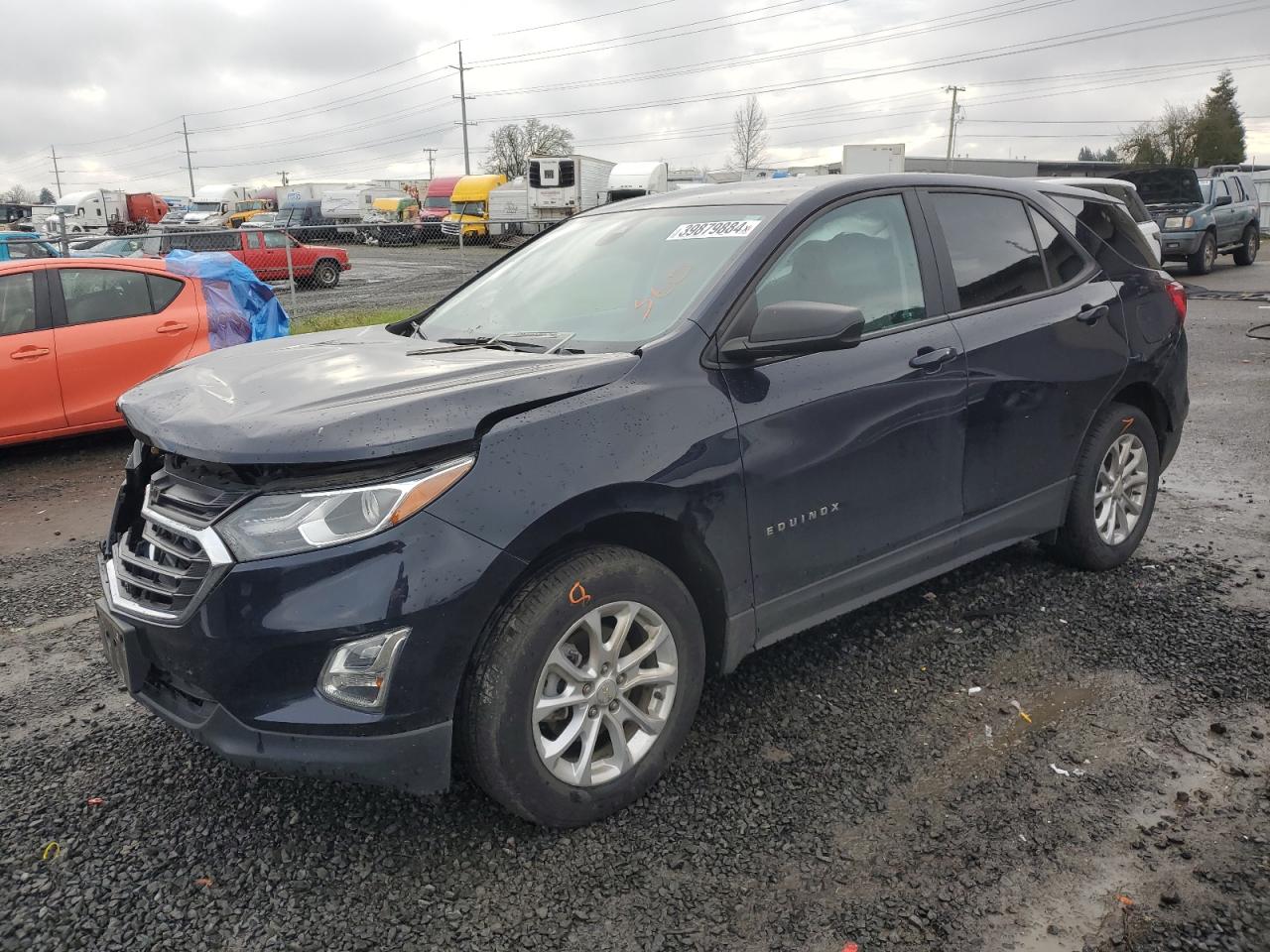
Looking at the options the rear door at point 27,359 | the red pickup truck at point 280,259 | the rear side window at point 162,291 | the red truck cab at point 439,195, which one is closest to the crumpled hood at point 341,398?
the rear door at point 27,359

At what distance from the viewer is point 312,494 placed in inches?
93.4

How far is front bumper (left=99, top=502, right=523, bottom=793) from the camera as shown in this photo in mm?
2314

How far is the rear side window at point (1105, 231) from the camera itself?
14.3 ft

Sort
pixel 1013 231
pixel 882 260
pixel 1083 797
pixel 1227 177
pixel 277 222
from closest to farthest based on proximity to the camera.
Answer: pixel 1083 797, pixel 882 260, pixel 1013 231, pixel 1227 177, pixel 277 222

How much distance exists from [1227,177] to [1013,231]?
67.6 feet

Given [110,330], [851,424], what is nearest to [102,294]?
[110,330]

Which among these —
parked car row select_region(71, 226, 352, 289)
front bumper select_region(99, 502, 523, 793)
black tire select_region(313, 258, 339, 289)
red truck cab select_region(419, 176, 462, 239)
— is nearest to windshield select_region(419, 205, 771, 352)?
front bumper select_region(99, 502, 523, 793)

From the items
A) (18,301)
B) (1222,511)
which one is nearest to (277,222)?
(18,301)

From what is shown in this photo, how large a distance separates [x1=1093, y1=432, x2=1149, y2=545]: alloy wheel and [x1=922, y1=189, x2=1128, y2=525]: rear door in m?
0.28

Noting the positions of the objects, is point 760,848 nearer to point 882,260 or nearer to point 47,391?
point 882,260

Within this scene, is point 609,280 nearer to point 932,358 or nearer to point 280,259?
point 932,358

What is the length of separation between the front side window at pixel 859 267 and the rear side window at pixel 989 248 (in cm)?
26

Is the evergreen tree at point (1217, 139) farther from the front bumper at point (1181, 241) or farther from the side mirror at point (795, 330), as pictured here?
the side mirror at point (795, 330)

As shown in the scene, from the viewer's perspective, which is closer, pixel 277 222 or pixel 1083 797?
pixel 1083 797
